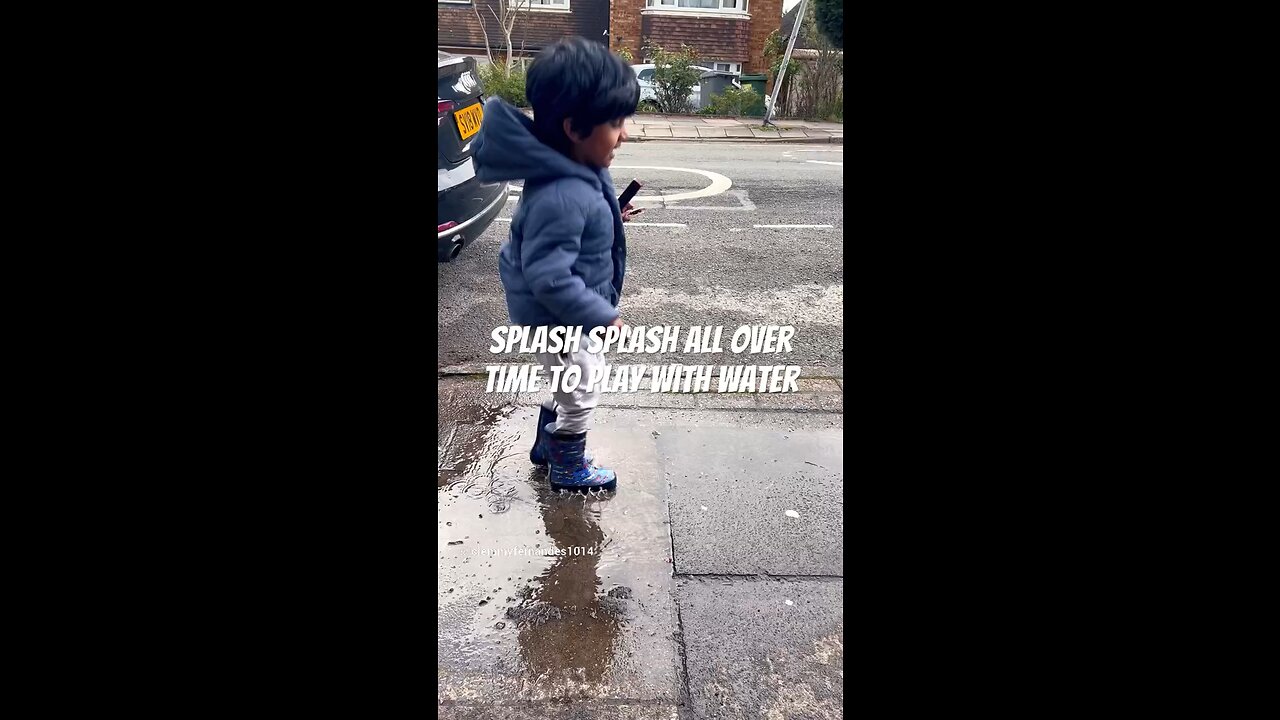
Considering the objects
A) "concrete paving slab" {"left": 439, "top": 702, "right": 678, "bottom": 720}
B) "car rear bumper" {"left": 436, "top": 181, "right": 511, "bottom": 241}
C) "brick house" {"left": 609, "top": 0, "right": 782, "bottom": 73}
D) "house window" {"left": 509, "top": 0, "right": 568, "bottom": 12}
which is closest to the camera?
"concrete paving slab" {"left": 439, "top": 702, "right": 678, "bottom": 720}

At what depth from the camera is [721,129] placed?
6660mm

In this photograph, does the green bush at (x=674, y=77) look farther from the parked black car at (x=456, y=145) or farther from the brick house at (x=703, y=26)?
the parked black car at (x=456, y=145)

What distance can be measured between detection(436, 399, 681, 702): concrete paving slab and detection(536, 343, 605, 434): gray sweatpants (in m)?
0.28

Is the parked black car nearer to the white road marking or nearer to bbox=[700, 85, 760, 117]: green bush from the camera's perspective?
bbox=[700, 85, 760, 117]: green bush

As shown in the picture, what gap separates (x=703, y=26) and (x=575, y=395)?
1.69 metres

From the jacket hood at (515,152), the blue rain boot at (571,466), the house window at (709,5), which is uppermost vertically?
the house window at (709,5)

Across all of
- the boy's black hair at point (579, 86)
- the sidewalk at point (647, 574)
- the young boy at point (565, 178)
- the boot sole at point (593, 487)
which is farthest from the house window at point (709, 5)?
the boot sole at point (593, 487)

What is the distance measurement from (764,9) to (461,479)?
207cm

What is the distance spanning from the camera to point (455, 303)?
520 cm

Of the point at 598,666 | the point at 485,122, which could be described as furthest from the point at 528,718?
the point at 485,122

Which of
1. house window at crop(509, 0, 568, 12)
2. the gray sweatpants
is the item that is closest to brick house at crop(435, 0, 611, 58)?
house window at crop(509, 0, 568, 12)

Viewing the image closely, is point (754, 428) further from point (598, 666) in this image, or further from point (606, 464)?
point (598, 666)

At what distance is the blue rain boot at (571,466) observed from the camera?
291 centimetres

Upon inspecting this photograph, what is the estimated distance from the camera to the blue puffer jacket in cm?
232
